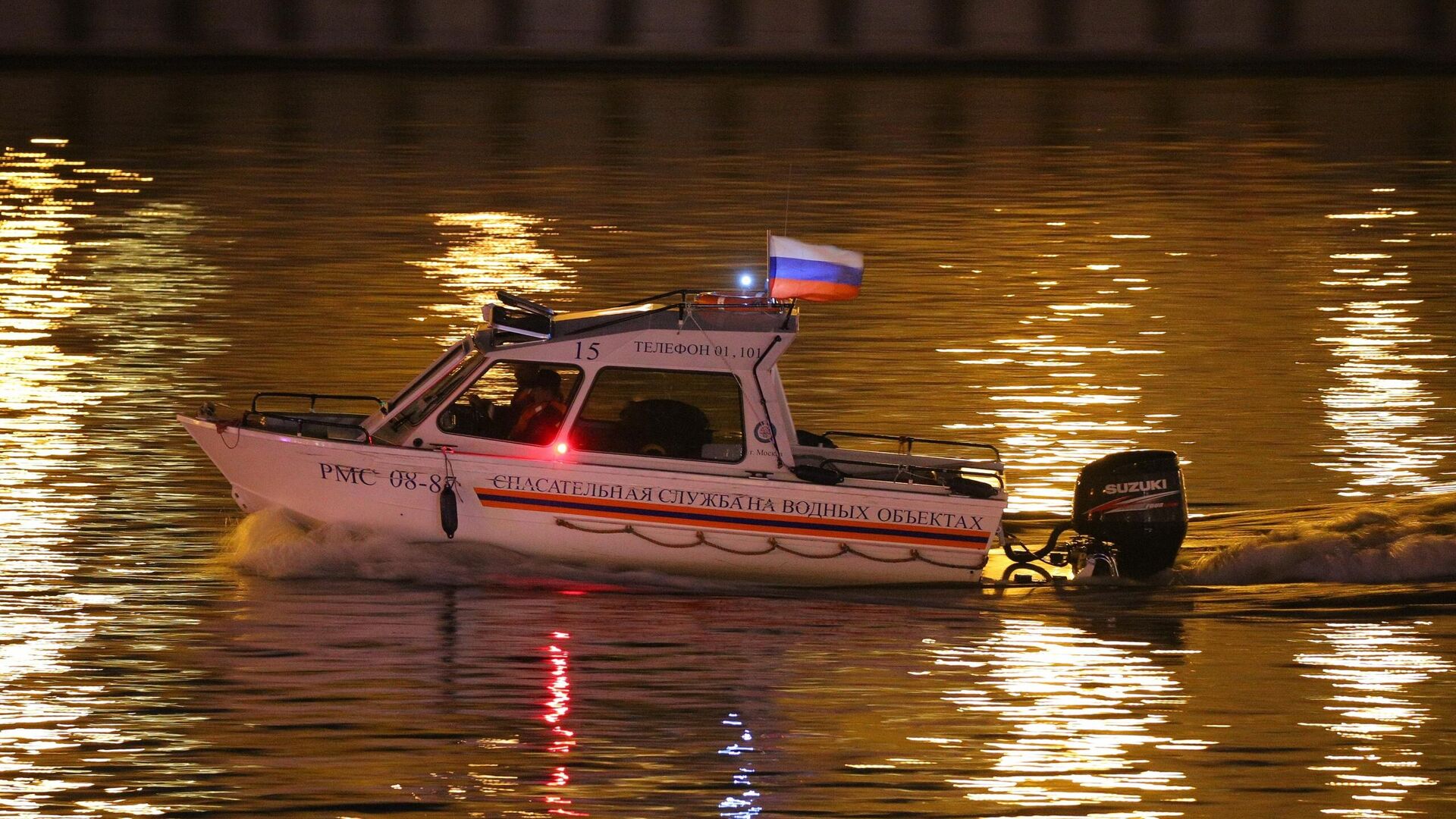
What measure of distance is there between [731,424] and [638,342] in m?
0.74

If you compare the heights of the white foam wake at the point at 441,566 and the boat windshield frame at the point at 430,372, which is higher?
the boat windshield frame at the point at 430,372

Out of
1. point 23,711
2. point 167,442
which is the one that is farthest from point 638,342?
point 167,442

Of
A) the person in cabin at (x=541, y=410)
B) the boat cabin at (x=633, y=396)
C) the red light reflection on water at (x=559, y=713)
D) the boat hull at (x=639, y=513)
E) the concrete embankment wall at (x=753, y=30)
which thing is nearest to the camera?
the red light reflection on water at (x=559, y=713)

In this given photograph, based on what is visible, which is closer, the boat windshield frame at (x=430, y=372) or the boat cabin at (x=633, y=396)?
the boat cabin at (x=633, y=396)

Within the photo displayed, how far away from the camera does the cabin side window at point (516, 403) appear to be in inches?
476

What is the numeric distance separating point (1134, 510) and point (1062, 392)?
6.04 m

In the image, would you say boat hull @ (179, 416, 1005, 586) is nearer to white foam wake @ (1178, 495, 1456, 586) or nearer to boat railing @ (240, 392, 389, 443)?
boat railing @ (240, 392, 389, 443)

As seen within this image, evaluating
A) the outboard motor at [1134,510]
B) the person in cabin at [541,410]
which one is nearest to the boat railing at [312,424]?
the person in cabin at [541,410]

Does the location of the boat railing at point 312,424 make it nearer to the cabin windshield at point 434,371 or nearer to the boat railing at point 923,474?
the cabin windshield at point 434,371

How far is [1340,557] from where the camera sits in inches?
502

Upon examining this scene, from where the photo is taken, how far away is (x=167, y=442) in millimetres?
16156

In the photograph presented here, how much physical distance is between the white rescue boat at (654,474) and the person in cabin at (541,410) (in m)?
0.01

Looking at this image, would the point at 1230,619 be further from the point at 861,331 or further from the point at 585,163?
the point at 585,163

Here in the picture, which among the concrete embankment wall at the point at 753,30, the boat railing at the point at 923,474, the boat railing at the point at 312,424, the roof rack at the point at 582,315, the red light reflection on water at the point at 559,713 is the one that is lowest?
the red light reflection on water at the point at 559,713
